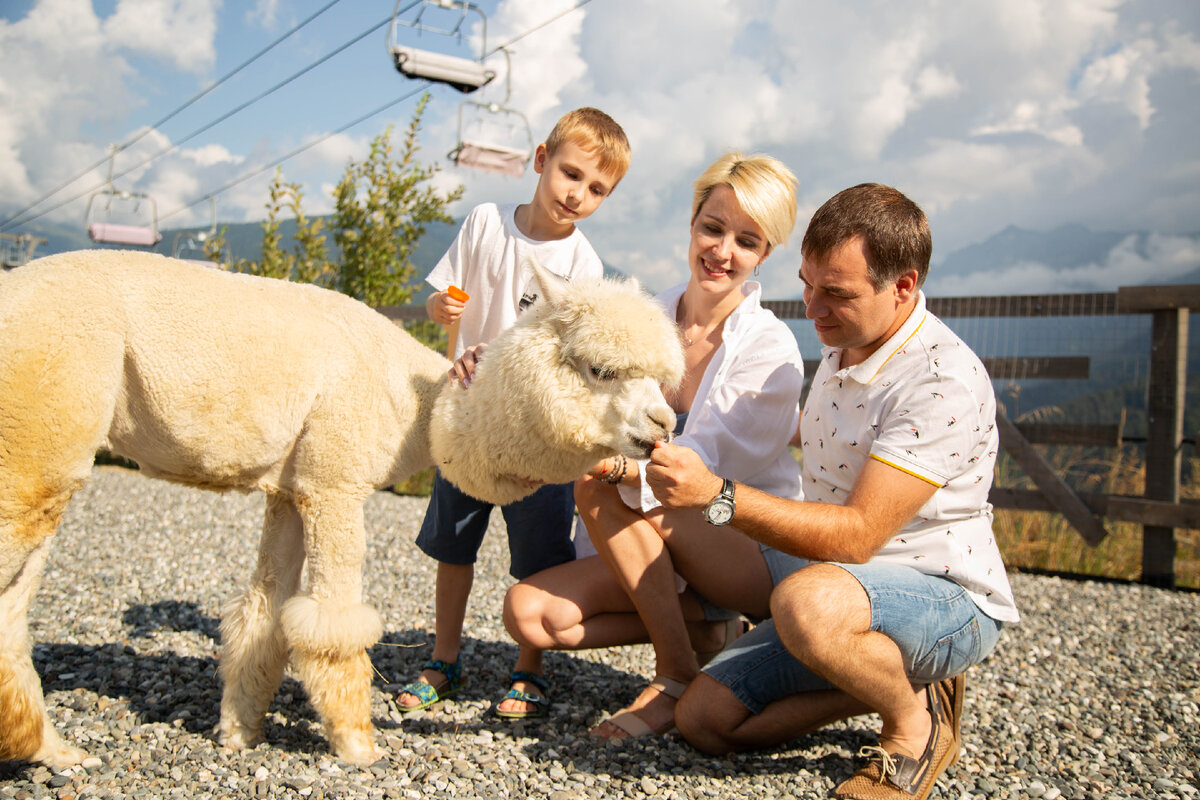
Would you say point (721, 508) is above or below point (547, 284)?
below

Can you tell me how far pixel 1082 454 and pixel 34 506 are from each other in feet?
29.3

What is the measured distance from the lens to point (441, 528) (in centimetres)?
359

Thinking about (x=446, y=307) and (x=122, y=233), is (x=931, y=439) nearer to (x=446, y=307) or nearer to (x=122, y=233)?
(x=446, y=307)

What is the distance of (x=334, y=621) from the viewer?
2697 millimetres

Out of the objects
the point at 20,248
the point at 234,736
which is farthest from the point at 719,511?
the point at 20,248

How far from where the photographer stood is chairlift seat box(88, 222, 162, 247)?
1981cm

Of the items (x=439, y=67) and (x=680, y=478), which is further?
(x=439, y=67)

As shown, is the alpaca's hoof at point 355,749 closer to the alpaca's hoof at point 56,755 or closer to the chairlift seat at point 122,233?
the alpaca's hoof at point 56,755

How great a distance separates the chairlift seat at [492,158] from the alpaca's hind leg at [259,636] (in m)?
7.70

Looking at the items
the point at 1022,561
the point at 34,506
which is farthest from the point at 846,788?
the point at 1022,561

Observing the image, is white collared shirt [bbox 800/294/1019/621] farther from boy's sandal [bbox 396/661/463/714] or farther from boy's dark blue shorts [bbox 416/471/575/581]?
boy's sandal [bbox 396/661/463/714]

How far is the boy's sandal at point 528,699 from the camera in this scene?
3.34m

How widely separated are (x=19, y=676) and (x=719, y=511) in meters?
2.25

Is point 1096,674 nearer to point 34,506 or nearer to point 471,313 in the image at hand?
point 471,313
